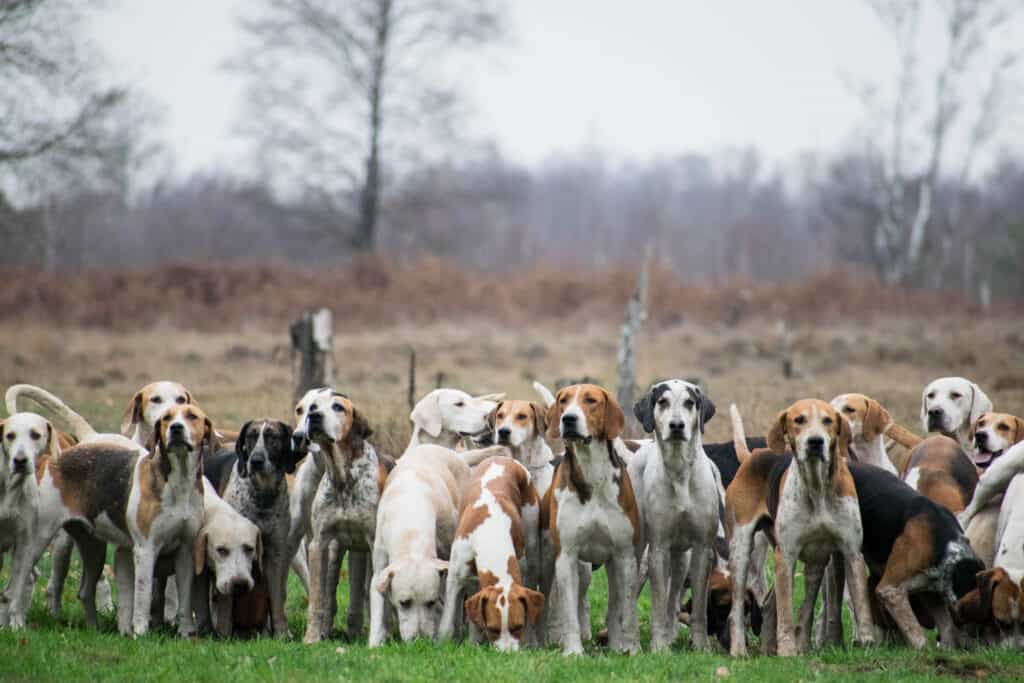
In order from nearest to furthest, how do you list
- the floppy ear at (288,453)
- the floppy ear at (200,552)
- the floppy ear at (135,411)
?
the floppy ear at (200,552) < the floppy ear at (288,453) < the floppy ear at (135,411)

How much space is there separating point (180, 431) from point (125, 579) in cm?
143

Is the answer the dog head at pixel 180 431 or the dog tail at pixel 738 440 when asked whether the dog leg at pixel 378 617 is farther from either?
the dog tail at pixel 738 440

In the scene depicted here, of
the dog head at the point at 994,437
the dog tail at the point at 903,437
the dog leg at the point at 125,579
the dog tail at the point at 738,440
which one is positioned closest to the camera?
the dog leg at the point at 125,579

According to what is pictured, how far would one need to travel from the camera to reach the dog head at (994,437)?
8703mm

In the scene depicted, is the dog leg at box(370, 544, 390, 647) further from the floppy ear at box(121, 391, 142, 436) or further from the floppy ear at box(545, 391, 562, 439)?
the floppy ear at box(121, 391, 142, 436)

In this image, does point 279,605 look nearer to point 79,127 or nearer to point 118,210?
point 79,127

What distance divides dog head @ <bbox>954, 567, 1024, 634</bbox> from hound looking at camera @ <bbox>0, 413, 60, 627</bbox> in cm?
604

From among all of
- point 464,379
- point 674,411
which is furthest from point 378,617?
point 464,379

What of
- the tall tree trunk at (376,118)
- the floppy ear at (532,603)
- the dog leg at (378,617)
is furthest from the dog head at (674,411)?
the tall tree trunk at (376,118)

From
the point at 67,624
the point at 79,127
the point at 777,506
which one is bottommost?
the point at 67,624

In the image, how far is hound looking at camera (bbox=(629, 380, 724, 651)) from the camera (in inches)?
305

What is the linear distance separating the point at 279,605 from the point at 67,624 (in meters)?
1.51

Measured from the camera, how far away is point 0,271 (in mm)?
31078

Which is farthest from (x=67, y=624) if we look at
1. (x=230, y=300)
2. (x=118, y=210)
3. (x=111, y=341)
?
(x=118, y=210)
